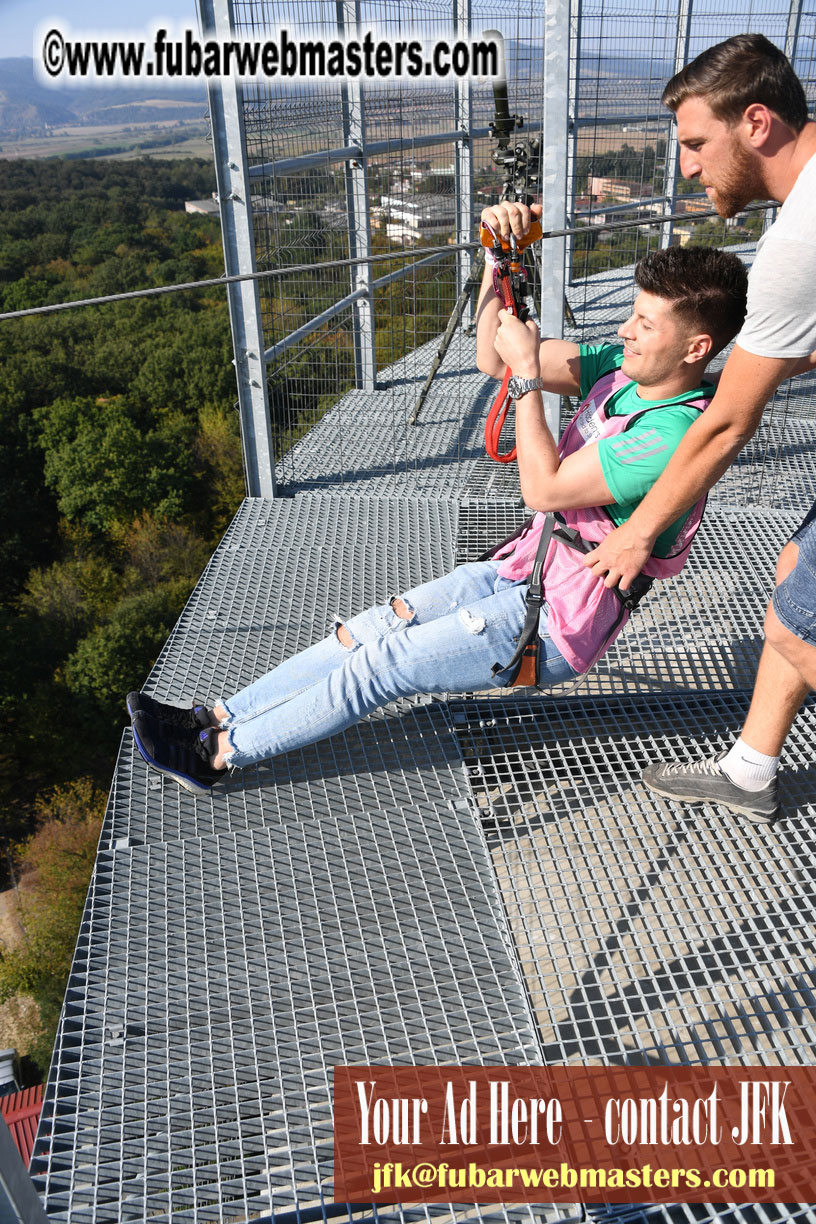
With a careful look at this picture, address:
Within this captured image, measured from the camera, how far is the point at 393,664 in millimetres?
1961

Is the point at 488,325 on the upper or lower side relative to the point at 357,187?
lower

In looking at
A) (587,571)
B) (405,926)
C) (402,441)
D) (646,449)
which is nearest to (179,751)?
(405,926)

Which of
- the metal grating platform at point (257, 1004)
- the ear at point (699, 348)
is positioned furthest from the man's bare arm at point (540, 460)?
the metal grating platform at point (257, 1004)

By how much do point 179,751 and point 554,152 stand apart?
209 centimetres

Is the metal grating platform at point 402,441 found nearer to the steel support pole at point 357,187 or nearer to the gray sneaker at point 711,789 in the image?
the steel support pole at point 357,187

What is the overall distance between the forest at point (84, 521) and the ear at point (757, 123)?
16.5 metres

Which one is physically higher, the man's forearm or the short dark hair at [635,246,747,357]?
the short dark hair at [635,246,747,357]

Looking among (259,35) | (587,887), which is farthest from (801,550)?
(259,35)

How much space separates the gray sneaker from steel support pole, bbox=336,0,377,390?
2.60 meters

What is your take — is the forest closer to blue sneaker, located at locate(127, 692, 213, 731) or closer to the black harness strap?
blue sneaker, located at locate(127, 692, 213, 731)

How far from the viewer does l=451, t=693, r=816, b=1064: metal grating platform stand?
158 centimetres

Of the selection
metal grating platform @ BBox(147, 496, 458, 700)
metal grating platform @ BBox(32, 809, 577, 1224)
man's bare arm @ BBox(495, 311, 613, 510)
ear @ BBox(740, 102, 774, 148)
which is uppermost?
ear @ BBox(740, 102, 774, 148)

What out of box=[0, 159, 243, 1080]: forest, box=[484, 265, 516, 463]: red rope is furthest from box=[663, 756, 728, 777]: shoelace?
box=[0, 159, 243, 1080]: forest

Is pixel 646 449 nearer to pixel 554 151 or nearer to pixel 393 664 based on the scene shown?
pixel 393 664
